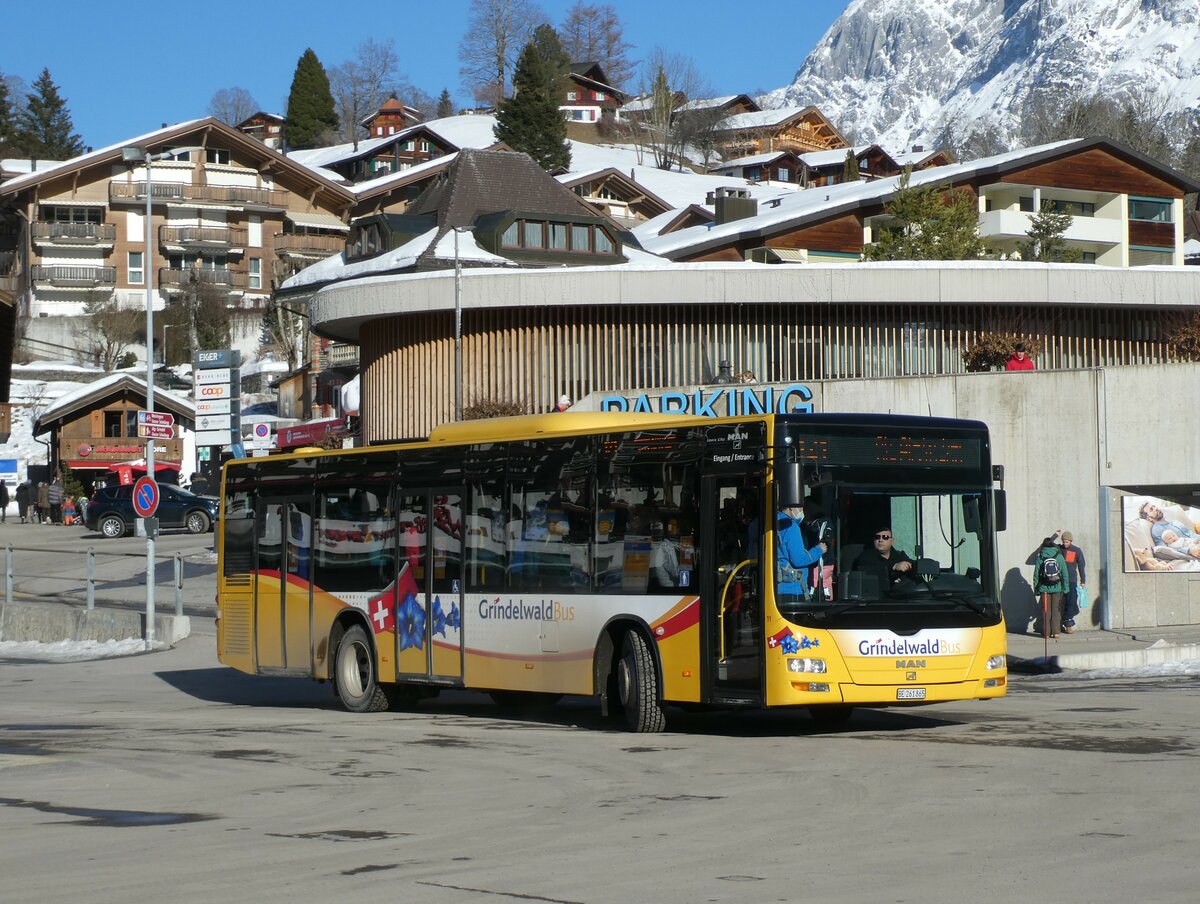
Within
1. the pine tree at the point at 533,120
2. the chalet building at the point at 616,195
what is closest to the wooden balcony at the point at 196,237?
the chalet building at the point at 616,195

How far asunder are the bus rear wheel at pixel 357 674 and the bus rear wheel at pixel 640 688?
13.5 feet

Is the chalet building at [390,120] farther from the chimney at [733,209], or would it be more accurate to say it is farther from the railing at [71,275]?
the chimney at [733,209]

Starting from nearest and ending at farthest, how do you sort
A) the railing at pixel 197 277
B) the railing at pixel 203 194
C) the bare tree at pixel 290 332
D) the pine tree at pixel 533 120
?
the bare tree at pixel 290 332, the railing at pixel 203 194, the railing at pixel 197 277, the pine tree at pixel 533 120

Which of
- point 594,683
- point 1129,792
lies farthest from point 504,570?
point 1129,792

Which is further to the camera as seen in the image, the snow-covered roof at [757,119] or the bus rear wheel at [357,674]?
the snow-covered roof at [757,119]

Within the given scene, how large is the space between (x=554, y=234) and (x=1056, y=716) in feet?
181

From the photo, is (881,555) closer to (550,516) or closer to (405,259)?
(550,516)

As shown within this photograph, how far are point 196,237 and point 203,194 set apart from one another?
2591 millimetres

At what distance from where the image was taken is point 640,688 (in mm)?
14594

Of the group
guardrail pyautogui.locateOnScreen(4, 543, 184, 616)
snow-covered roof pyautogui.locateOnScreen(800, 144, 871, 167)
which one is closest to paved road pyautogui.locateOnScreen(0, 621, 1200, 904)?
guardrail pyautogui.locateOnScreen(4, 543, 184, 616)

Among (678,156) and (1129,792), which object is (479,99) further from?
(1129,792)

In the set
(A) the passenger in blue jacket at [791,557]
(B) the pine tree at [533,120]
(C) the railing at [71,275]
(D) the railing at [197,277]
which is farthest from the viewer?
(B) the pine tree at [533,120]

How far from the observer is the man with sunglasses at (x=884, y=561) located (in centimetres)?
1374

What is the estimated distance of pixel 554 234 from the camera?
68.9 metres
